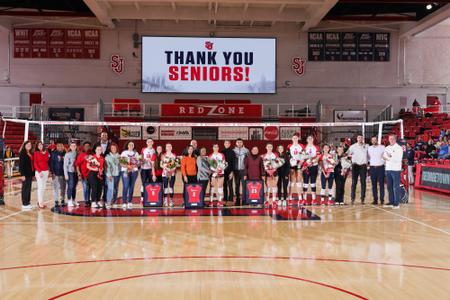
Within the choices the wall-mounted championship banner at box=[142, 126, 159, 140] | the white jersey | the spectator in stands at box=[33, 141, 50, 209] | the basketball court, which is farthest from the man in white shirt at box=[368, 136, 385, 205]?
the wall-mounted championship banner at box=[142, 126, 159, 140]

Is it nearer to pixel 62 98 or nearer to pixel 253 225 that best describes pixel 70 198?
pixel 253 225

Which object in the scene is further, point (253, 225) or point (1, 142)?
point (1, 142)

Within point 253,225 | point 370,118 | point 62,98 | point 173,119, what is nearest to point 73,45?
point 62,98

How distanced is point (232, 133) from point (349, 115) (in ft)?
26.9

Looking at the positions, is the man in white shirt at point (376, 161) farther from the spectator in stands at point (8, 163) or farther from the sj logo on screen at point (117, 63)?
the sj logo on screen at point (117, 63)

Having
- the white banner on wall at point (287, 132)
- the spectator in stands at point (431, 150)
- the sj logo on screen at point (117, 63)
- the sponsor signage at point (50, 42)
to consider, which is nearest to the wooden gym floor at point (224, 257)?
the spectator in stands at point (431, 150)

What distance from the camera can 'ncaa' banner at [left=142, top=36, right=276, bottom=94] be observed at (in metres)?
33.9

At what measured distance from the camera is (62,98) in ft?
114

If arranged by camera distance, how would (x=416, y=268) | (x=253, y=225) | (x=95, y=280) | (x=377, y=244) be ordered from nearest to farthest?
(x=95, y=280) < (x=416, y=268) < (x=377, y=244) < (x=253, y=225)

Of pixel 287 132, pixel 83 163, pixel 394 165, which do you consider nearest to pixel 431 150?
pixel 394 165

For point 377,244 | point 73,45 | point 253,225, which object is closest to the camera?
point 377,244

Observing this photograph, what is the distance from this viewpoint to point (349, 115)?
112ft

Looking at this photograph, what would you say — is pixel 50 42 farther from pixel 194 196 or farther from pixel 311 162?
pixel 311 162

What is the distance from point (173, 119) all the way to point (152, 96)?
359cm
